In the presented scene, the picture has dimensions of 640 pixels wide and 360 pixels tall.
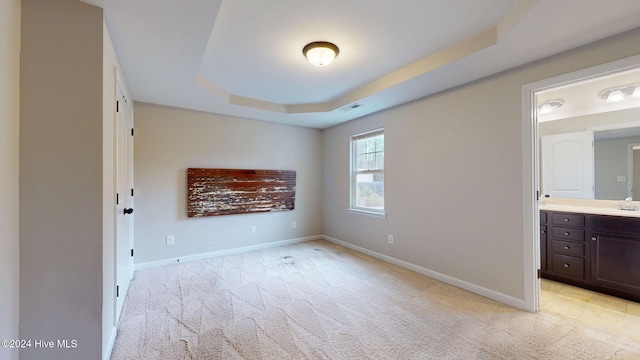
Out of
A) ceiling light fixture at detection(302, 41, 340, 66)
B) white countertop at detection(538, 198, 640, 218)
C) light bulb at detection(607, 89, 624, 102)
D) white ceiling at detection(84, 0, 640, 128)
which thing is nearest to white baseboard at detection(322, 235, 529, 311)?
white countertop at detection(538, 198, 640, 218)

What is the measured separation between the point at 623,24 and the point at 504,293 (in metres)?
2.32

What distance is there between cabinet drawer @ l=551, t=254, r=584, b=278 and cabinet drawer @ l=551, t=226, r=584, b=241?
22 cm

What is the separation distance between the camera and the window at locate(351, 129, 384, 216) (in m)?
4.07

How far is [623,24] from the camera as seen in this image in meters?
1.81

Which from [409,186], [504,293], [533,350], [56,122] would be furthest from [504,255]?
[56,122]

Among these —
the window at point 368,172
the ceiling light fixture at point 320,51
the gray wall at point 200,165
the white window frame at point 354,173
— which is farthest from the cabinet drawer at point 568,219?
the gray wall at point 200,165

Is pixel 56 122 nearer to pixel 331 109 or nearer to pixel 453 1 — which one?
pixel 453 1

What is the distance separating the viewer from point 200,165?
388 cm

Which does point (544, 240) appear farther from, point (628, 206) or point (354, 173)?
point (354, 173)

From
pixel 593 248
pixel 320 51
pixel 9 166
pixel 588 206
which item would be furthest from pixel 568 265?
pixel 9 166

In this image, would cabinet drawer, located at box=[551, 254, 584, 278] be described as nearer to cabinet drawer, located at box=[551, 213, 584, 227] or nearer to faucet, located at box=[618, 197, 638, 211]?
cabinet drawer, located at box=[551, 213, 584, 227]

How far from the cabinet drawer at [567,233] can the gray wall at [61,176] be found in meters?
4.37

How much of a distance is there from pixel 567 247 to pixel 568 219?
319 millimetres

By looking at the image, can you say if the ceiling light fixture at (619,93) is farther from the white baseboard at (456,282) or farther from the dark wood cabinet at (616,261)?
A: the white baseboard at (456,282)
